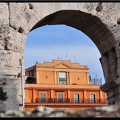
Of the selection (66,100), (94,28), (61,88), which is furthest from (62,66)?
(94,28)

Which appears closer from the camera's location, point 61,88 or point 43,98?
point 43,98

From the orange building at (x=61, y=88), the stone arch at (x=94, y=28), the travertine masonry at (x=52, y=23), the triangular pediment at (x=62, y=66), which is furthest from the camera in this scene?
the triangular pediment at (x=62, y=66)

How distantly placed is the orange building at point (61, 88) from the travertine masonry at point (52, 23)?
2769cm

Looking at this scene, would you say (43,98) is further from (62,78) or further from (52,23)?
(52,23)

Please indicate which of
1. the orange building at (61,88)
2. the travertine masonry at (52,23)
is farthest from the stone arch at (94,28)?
the orange building at (61,88)

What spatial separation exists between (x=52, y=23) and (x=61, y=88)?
30706 mm

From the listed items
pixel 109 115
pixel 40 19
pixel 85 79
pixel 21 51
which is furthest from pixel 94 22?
pixel 85 79

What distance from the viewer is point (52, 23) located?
12273 mm

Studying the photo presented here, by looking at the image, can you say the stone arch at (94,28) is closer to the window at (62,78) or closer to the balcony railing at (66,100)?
the balcony railing at (66,100)

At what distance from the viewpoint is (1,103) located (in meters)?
10.4

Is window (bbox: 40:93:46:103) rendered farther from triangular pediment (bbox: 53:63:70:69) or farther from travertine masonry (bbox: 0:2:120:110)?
travertine masonry (bbox: 0:2:120:110)

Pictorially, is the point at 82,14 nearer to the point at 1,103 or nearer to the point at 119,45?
the point at 119,45

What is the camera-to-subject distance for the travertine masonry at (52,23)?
10.6 m

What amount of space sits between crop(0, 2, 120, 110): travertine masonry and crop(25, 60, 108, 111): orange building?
2769cm
